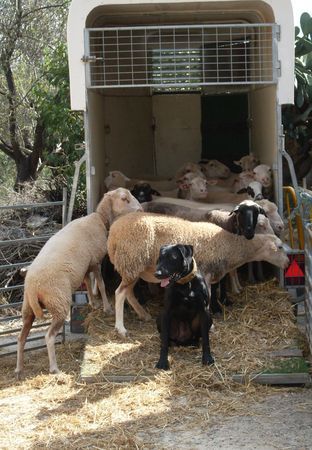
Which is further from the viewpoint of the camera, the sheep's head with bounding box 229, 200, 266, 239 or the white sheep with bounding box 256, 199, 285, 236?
the white sheep with bounding box 256, 199, 285, 236

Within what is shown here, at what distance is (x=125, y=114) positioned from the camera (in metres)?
12.2

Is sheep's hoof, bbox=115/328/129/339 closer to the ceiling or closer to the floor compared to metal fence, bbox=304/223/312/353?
closer to the floor

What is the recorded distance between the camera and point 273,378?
243 inches

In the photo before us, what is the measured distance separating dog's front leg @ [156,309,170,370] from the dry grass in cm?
10

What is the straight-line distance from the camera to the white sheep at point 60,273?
680 centimetres

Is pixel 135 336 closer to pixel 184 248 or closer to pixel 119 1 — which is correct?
pixel 184 248

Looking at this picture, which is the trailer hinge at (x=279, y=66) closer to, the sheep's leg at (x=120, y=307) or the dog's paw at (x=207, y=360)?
the sheep's leg at (x=120, y=307)

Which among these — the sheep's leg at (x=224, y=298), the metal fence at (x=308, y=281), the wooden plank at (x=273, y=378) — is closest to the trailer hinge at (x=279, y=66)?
the metal fence at (x=308, y=281)

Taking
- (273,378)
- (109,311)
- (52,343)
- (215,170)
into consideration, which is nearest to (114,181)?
(215,170)

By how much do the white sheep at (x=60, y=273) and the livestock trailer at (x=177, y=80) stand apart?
0.66 metres

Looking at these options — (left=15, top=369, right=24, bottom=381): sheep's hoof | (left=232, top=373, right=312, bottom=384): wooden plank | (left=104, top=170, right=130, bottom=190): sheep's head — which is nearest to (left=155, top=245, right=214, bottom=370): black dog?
(left=232, top=373, right=312, bottom=384): wooden plank

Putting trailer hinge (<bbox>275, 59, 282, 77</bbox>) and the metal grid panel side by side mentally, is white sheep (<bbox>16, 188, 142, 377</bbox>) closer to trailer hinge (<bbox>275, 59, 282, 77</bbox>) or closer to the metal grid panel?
the metal grid panel

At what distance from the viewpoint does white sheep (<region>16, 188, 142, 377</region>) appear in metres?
6.80

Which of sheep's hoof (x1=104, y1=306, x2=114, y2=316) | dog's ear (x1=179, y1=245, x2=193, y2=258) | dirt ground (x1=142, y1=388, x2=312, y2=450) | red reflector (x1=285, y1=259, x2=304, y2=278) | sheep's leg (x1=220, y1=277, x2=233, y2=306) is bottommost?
dirt ground (x1=142, y1=388, x2=312, y2=450)
